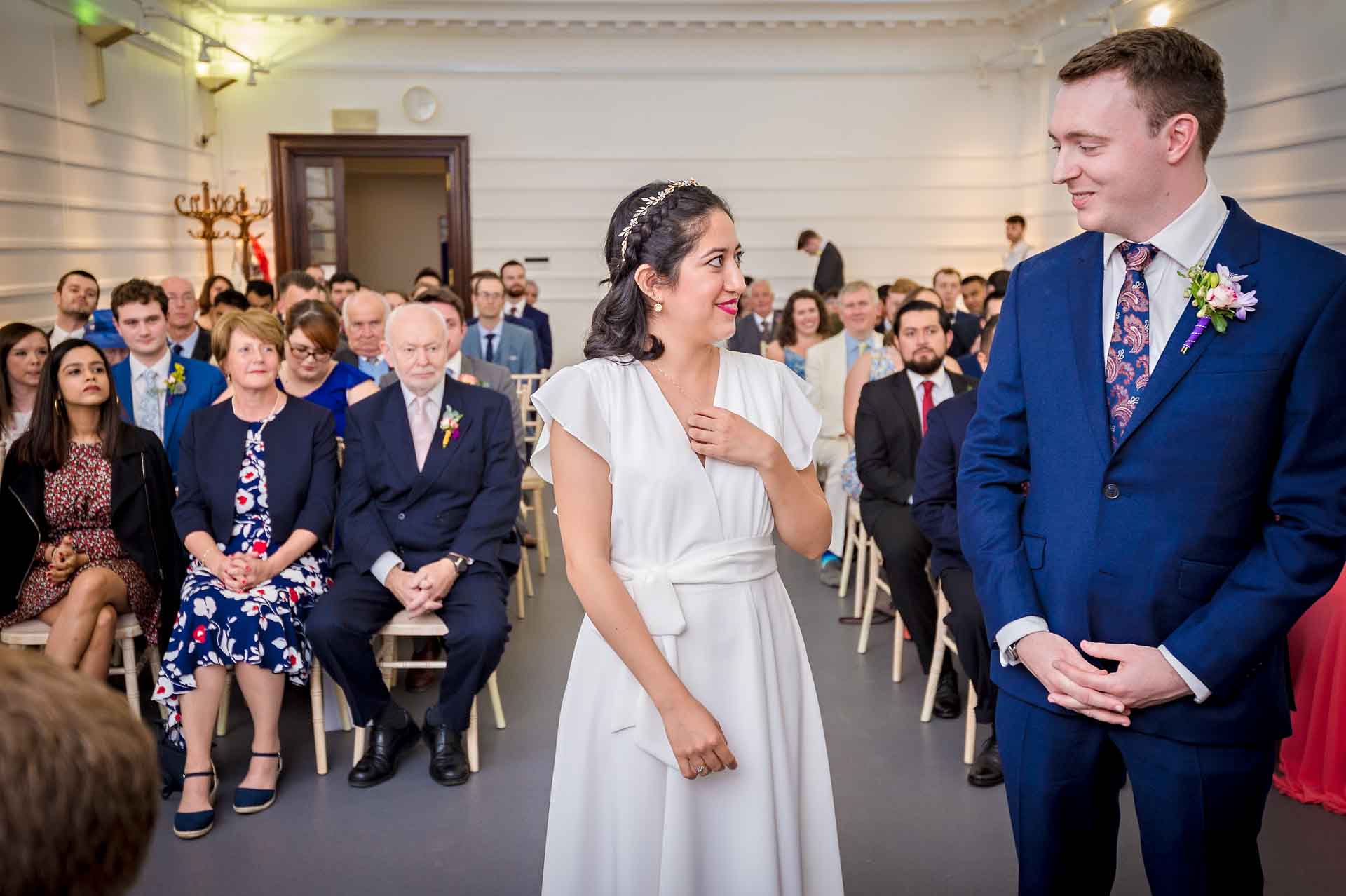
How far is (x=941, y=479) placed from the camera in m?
3.88

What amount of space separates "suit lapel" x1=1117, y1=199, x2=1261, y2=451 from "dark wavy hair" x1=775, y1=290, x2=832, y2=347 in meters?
5.77

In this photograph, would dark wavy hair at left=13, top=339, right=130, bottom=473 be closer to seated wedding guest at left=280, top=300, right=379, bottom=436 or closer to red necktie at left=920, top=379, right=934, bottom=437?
seated wedding guest at left=280, top=300, right=379, bottom=436

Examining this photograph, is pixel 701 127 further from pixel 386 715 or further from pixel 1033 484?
pixel 1033 484

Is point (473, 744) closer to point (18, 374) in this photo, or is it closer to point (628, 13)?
point (18, 374)

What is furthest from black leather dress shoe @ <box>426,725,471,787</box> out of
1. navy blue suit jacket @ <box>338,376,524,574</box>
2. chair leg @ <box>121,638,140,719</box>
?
chair leg @ <box>121,638,140,719</box>

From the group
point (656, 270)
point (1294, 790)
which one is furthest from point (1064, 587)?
point (1294, 790)

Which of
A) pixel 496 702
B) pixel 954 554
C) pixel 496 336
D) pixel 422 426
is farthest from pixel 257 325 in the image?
pixel 496 336

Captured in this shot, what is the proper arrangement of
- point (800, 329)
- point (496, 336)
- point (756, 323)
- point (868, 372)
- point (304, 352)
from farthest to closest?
point (756, 323) < point (496, 336) < point (800, 329) < point (868, 372) < point (304, 352)

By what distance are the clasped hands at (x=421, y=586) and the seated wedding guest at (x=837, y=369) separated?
2767 millimetres

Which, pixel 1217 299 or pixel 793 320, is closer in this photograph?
pixel 1217 299

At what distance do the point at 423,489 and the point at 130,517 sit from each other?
98cm

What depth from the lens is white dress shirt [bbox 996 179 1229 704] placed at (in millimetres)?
1607

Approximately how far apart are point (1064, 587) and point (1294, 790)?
6.88 ft

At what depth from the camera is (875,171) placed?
1238cm
